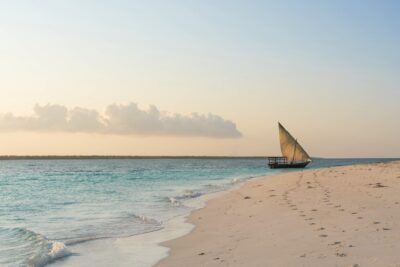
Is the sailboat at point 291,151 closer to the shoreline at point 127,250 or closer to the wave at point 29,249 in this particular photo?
the shoreline at point 127,250

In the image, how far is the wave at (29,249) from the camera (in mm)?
9664

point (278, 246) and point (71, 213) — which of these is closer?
point (278, 246)

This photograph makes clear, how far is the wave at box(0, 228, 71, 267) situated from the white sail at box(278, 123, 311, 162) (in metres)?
68.7

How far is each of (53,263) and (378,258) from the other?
21.9 ft

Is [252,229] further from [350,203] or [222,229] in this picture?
[350,203]

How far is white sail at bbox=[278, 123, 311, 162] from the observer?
7922cm

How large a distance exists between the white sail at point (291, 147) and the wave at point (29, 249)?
225ft

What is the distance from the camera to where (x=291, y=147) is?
8006cm

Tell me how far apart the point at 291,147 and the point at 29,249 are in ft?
237

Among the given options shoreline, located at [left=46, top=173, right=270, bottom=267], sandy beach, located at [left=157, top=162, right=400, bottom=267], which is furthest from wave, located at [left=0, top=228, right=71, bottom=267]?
sandy beach, located at [left=157, top=162, right=400, bottom=267]

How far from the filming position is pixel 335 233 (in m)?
9.89

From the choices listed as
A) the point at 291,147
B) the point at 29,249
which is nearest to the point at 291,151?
the point at 291,147

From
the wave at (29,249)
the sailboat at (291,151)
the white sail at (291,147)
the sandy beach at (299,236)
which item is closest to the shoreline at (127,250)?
Result: the wave at (29,249)

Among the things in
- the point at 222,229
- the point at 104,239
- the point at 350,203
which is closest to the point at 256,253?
the point at 222,229
